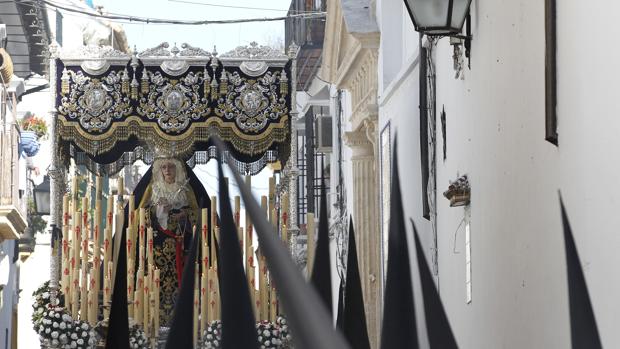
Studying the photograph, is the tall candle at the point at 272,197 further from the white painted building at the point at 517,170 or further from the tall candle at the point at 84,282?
the tall candle at the point at 84,282

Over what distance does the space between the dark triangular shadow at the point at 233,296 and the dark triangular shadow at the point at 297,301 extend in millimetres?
313

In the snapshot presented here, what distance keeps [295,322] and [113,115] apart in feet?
42.6

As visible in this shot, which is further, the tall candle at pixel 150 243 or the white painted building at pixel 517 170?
the tall candle at pixel 150 243

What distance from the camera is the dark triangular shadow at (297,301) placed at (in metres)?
2.98

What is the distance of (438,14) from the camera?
29.6 ft

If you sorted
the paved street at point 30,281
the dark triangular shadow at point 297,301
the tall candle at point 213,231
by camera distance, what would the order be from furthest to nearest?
1. the paved street at point 30,281
2. the tall candle at point 213,231
3. the dark triangular shadow at point 297,301

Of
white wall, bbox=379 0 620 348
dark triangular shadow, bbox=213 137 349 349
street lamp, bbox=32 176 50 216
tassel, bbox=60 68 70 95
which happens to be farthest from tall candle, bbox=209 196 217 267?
dark triangular shadow, bbox=213 137 349 349

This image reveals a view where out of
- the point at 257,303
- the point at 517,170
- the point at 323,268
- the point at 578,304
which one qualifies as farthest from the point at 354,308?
the point at 257,303

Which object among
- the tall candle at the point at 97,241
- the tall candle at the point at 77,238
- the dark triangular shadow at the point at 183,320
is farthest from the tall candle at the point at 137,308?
the dark triangular shadow at the point at 183,320

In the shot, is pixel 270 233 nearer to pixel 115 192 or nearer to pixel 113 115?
pixel 113 115

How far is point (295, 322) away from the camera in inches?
119

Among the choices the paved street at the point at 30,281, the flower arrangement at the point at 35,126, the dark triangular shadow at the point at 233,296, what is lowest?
the paved street at the point at 30,281

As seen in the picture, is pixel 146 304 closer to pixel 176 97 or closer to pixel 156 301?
pixel 156 301

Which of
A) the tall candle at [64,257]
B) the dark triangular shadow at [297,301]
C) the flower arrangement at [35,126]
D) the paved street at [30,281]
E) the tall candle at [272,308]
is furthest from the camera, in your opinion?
the paved street at [30,281]
